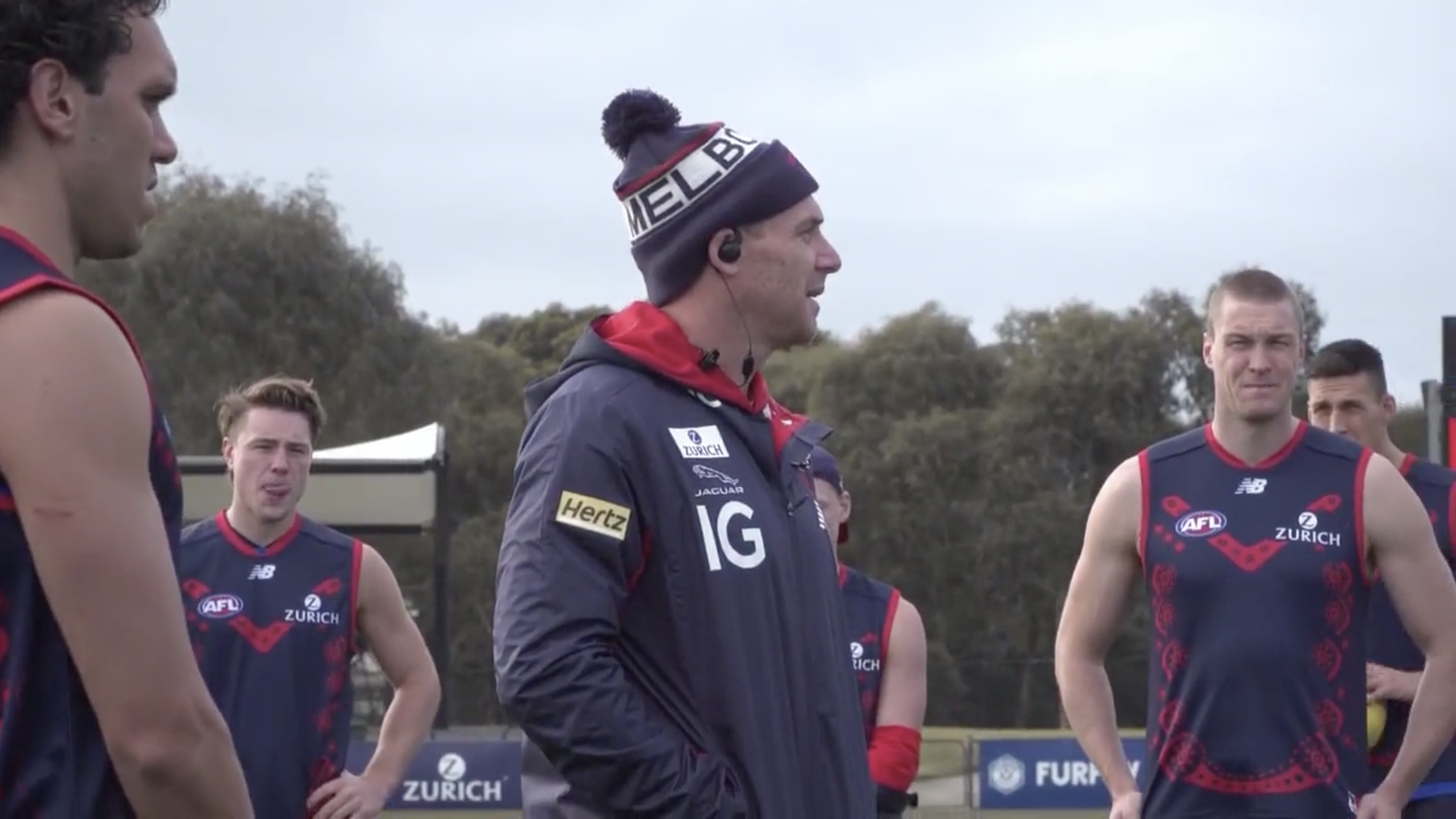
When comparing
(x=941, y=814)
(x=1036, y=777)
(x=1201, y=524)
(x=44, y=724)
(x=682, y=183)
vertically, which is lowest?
(x=941, y=814)

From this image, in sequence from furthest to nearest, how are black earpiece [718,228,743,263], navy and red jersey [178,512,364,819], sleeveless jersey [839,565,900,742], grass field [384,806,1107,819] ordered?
grass field [384,806,1107,819]
sleeveless jersey [839,565,900,742]
navy and red jersey [178,512,364,819]
black earpiece [718,228,743,263]

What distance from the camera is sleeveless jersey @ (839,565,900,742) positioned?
759cm

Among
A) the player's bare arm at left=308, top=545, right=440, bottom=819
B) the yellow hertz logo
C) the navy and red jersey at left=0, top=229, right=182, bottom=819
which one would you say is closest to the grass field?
the player's bare arm at left=308, top=545, right=440, bottom=819

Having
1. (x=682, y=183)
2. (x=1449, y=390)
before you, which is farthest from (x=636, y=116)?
(x=1449, y=390)

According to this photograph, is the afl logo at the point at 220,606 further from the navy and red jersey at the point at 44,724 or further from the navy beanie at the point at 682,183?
the navy and red jersey at the point at 44,724

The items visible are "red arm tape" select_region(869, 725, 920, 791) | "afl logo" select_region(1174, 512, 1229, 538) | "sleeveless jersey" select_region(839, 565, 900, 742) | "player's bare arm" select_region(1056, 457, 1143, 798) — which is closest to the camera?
"afl logo" select_region(1174, 512, 1229, 538)

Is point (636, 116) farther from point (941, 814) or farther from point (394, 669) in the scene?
point (941, 814)

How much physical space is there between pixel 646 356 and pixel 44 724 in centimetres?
157

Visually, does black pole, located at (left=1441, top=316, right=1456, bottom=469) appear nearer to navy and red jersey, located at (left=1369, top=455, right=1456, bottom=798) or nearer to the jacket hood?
navy and red jersey, located at (left=1369, top=455, right=1456, bottom=798)

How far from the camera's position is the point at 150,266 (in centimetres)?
4116

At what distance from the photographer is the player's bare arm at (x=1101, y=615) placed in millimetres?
6219

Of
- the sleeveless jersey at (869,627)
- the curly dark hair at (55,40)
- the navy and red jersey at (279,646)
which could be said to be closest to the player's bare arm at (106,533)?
the curly dark hair at (55,40)

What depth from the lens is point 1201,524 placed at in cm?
605

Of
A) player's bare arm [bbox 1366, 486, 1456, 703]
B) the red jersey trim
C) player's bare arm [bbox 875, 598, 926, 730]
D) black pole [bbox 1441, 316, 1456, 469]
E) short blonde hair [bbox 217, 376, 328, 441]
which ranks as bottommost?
player's bare arm [bbox 1366, 486, 1456, 703]
